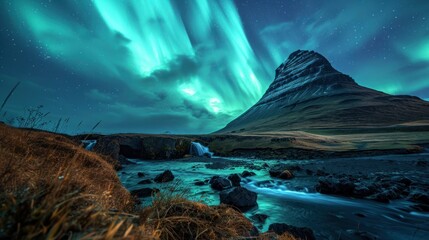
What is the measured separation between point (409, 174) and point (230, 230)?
24938 mm

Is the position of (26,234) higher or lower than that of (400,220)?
higher

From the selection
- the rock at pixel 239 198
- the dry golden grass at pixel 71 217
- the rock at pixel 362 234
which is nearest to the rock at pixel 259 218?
the rock at pixel 239 198

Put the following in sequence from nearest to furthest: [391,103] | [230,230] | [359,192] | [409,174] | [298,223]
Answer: [230,230] < [298,223] < [359,192] < [409,174] < [391,103]

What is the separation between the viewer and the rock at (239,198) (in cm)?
1036

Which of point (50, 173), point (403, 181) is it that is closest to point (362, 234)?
point (50, 173)

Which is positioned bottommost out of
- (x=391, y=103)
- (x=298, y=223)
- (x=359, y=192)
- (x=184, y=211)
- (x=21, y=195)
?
(x=298, y=223)

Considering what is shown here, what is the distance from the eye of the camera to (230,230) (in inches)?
165

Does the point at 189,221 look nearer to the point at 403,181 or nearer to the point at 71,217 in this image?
the point at 71,217

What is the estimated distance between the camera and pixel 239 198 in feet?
35.1

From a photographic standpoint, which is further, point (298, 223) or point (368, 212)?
point (368, 212)

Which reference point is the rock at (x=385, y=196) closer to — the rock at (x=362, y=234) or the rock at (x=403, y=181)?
the rock at (x=403, y=181)

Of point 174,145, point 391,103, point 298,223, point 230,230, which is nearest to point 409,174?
point 298,223

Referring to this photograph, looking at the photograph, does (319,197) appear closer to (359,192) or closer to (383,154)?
(359,192)

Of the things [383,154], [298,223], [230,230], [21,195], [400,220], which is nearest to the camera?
[21,195]
